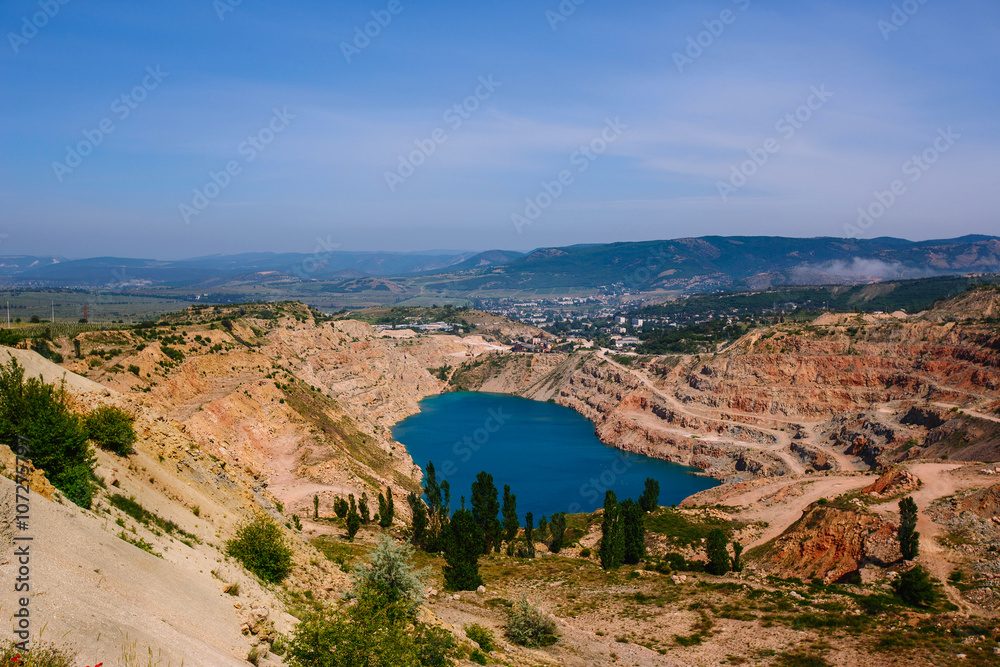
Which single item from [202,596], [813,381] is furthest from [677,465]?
[202,596]

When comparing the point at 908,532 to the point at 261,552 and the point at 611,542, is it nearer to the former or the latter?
the point at 611,542

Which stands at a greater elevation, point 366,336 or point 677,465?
point 366,336

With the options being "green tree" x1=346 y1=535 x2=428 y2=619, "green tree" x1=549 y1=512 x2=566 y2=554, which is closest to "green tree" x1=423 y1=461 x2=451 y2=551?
"green tree" x1=549 y1=512 x2=566 y2=554

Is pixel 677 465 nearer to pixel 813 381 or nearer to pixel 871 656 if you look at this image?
pixel 813 381

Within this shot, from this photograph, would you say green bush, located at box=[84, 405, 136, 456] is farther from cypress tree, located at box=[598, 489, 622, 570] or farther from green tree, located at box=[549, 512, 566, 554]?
green tree, located at box=[549, 512, 566, 554]

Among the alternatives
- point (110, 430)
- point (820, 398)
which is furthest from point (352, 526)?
point (820, 398)

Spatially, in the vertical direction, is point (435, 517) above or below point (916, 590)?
below
